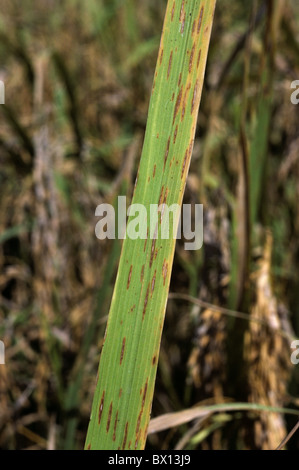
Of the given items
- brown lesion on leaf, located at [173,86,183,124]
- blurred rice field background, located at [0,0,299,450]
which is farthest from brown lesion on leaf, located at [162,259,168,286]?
blurred rice field background, located at [0,0,299,450]

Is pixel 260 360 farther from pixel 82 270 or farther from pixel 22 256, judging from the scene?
pixel 22 256

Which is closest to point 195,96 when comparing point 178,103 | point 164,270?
point 178,103

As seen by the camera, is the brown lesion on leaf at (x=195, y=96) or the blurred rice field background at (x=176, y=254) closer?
the brown lesion on leaf at (x=195, y=96)

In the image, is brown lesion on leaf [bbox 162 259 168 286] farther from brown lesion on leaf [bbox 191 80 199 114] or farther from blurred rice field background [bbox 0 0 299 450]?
blurred rice field background [bbox 0 0 299 450]

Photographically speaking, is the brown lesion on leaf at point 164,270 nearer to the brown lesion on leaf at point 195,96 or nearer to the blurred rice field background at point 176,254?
the brown lesion on leaf at point 195,96

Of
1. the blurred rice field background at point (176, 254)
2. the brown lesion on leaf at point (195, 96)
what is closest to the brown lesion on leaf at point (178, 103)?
the brown lesion on leaf at point (195, 96)

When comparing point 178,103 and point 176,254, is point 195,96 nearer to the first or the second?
point 178,103

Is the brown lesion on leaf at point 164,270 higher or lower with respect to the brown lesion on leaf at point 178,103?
lower

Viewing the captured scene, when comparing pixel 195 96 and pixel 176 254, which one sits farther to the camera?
pixel 176 254
